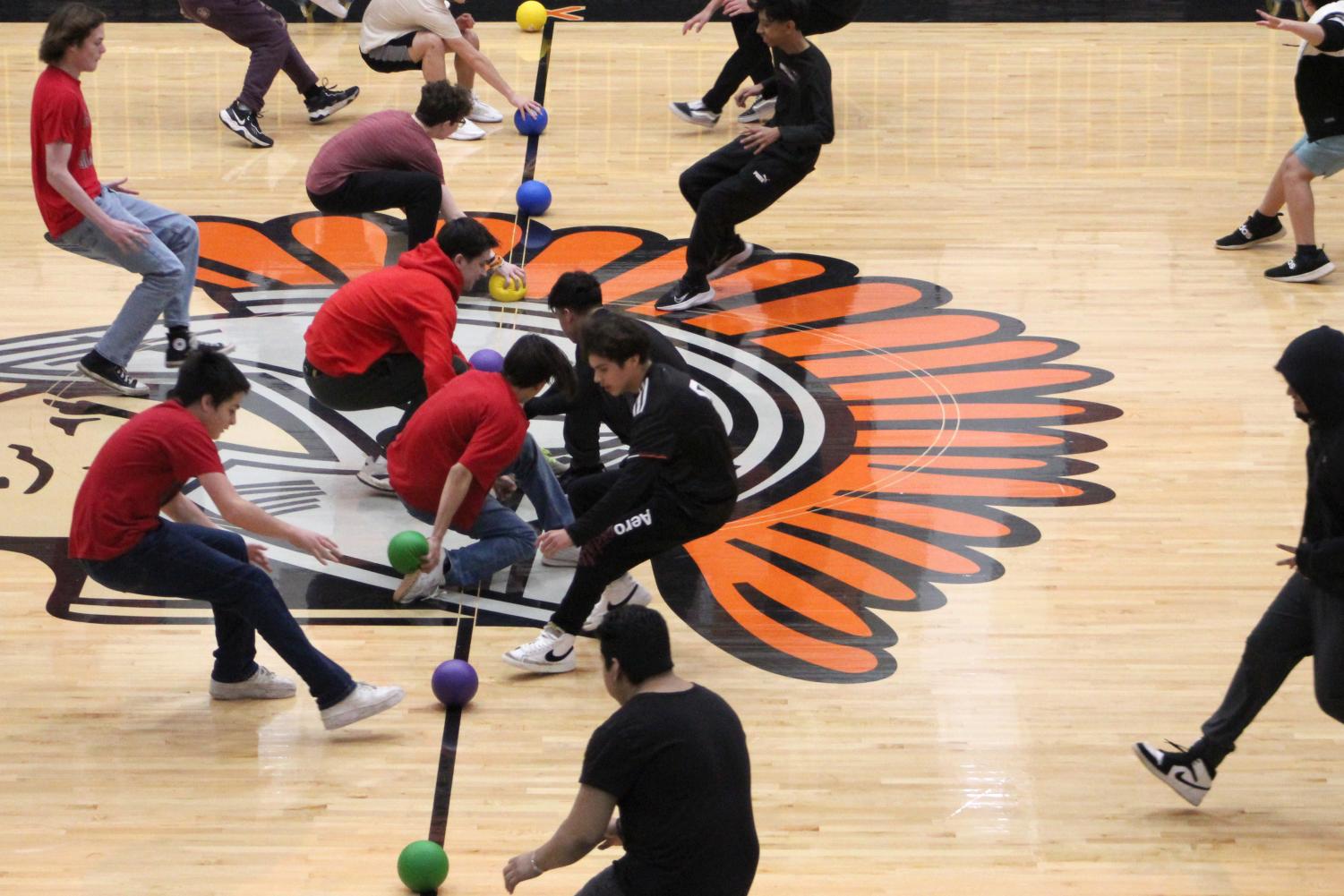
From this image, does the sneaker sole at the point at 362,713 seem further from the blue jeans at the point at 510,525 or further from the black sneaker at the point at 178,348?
the black sneaker at the point at 178,348

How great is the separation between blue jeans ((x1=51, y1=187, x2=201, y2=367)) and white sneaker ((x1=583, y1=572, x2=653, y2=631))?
2.91m

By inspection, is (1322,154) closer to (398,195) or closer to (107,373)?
(398,195)

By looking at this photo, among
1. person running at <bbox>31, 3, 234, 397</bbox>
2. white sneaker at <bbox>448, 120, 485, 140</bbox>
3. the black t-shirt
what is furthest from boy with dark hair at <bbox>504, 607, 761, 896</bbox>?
white sneaker at <bbox>448, 120, 485, 140</bbox>

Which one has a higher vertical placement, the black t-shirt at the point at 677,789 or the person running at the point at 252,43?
the black t-shirt at the point at 677,789

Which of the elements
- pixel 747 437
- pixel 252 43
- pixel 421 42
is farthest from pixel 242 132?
pixel 747 437

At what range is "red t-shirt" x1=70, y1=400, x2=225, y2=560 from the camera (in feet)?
16.0

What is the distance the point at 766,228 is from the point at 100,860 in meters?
6.09

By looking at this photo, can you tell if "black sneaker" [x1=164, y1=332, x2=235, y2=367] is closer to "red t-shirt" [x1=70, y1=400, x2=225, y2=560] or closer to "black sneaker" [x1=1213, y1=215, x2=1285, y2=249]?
"red t-shirt" [x1=70, y1=400, x2=225, y2=560]

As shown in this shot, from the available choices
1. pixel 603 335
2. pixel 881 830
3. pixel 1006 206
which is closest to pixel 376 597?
pixel 603 335

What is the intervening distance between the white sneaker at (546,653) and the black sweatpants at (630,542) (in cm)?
5

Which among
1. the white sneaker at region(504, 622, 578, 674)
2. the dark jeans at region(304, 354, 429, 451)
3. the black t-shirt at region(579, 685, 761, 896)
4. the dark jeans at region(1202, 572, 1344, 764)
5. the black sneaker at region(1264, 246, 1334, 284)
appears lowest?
the white sneaker at region(504, 622, 578, 674)

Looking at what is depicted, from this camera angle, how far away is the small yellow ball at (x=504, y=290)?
8547 mm

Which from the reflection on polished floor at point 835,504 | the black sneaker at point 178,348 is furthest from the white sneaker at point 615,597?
the black sneaker at point 178,348

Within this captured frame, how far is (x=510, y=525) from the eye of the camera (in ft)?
19.8
